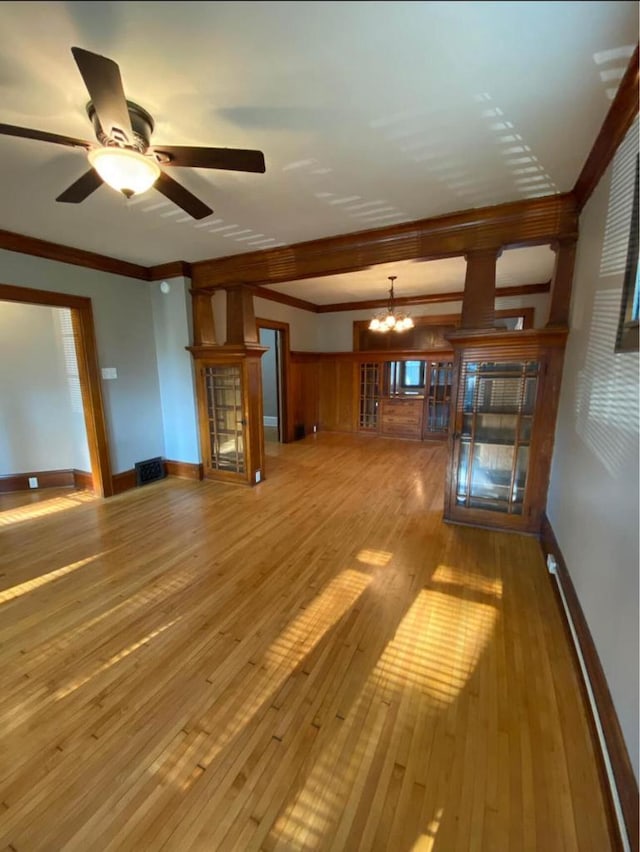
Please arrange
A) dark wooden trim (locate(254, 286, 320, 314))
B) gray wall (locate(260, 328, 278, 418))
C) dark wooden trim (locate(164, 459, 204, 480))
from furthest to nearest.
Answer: gray wall (locate(260, 328, 278, 418)), dark wooden trim (locate(254, 286, 320, 314)), dark wooden trim (locate(164, 459, 204, 480))

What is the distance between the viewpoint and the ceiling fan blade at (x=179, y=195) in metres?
1.83

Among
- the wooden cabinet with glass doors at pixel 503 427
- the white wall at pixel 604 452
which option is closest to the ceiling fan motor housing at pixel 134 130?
the white wall at pixel 604 452

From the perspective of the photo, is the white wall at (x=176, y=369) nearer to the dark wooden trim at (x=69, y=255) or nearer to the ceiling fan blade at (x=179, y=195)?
the dark wooden trim at (x=69, y=255)

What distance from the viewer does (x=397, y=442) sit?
664 cm

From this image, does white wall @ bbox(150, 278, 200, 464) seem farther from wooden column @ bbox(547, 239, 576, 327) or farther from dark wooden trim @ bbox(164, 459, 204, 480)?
wooden column @ bbox(547, 239, 576, 327)

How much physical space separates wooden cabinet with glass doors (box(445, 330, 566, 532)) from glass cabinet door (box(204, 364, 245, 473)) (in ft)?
8.28

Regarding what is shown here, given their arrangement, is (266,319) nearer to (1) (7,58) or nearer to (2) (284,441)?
(2) (284,441)

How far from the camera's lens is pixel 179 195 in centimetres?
196

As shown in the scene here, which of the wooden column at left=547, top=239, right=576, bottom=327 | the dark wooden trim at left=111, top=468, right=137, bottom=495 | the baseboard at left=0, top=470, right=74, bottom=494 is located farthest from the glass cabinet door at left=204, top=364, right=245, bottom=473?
the wooden column at left=547, top=239, right=576, bottom=327

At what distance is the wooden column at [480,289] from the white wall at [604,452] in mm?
578

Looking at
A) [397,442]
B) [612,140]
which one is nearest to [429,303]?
[397,442]

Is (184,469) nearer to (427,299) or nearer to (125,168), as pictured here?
(125,168)

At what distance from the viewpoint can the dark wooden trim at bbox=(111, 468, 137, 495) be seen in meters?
4.15

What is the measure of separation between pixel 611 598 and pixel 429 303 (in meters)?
5.82
